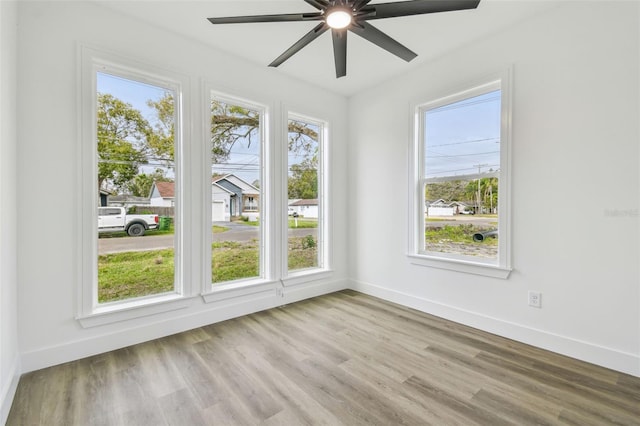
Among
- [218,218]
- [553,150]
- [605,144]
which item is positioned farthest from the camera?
[218,218]

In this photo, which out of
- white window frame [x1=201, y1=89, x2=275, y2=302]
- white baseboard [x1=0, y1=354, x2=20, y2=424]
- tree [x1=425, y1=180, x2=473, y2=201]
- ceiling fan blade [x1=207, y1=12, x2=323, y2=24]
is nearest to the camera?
white baseboard [x1=0, y1=354, x2=20, y2=424]

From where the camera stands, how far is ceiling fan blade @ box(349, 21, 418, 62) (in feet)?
6.71

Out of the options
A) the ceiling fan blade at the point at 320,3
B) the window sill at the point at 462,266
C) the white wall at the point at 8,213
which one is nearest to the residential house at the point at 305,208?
the window sill at the point at 462,266

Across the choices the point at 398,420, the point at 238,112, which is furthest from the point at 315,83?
the point at 398,420

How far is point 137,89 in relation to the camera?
2.73m

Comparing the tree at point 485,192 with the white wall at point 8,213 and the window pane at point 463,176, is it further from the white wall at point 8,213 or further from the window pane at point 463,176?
the white wall at point 8,213

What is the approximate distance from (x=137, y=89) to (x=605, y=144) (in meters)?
3.97

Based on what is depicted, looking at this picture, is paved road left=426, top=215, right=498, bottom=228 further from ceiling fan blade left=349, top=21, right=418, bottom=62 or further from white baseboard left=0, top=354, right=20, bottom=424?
white baseboard left=0, top=354, right=20, bottom=424

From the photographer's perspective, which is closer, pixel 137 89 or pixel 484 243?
pixel 137 89

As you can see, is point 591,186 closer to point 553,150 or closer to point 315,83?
point 553,150

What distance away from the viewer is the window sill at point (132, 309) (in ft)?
7.91

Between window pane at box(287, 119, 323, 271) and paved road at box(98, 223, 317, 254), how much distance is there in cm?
62

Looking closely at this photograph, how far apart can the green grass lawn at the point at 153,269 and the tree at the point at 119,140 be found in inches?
27.4

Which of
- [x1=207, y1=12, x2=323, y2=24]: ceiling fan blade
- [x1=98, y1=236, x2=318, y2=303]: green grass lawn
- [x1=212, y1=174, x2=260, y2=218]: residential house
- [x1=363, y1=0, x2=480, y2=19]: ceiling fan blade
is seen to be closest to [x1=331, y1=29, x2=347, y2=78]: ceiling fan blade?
[x1=207, y1=12, x2=323, y2=24]: ceiling fan blade
